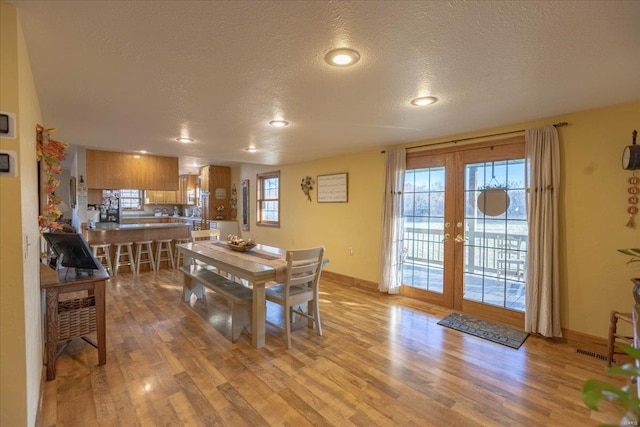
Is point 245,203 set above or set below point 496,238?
above

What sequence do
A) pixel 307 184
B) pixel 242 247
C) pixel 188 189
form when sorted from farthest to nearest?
pixel 188 189, pixel 307 184, pixel 242 247

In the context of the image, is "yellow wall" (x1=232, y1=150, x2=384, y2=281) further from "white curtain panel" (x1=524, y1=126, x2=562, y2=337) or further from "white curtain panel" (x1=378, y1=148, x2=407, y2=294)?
"white curtain panel" (x1=524, y1=126, x2=562, y2=337)

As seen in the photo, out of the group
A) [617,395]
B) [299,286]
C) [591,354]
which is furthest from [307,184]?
[617,395]

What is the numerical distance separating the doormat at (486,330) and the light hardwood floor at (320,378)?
10cm

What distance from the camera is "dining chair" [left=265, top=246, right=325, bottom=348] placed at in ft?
9.18

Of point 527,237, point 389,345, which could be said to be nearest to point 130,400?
point 389,345

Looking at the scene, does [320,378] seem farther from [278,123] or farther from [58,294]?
[278,123]

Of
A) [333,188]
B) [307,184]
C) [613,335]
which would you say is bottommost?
[613,335]

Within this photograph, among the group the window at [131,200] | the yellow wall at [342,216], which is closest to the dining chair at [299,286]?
the yellow wall at [342,216]

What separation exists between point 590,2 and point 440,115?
162cm

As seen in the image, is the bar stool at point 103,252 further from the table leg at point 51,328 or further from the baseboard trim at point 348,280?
the baseboard trim at point 348,280

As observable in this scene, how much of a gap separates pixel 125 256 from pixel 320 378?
5121mm

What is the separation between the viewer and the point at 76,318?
253 cm

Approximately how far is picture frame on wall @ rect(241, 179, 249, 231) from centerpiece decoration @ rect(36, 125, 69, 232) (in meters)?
5.04
